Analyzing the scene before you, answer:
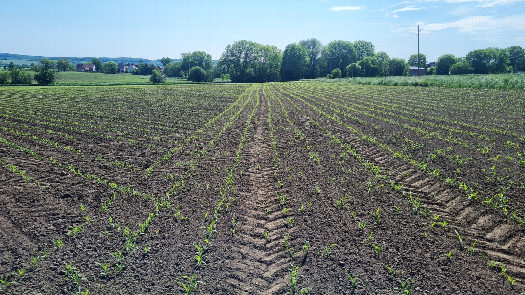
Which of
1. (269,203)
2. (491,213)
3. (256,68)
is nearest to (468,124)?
(491,213)

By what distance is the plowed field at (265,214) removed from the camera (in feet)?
17.1

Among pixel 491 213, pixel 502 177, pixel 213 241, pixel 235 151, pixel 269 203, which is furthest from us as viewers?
pixel 235 151

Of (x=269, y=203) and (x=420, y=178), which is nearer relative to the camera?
(x=269, y=203)

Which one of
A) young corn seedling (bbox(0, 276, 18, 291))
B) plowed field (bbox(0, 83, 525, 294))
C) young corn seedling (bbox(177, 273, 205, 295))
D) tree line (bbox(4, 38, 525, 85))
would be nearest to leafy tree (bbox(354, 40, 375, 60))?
tree line (bbox(4, 38, 525, 85))

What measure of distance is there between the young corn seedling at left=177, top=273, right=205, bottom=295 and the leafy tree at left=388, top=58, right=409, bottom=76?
10380cm

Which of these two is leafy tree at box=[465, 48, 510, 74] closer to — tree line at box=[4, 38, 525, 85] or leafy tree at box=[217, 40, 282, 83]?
tree line at box=[4, 38, 525, 85]

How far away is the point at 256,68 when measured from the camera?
337 ft

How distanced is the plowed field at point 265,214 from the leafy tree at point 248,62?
91789 mm

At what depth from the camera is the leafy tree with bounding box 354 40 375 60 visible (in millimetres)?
138375

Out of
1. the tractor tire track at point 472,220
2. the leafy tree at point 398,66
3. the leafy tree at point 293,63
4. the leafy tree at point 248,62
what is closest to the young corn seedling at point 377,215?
the tractor tire track at point 472,220

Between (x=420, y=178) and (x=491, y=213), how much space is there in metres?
2.29

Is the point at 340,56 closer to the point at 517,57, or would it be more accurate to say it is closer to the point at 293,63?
the point at 293,63

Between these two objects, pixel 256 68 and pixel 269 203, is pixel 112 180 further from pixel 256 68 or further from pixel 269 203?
pixel 256 68

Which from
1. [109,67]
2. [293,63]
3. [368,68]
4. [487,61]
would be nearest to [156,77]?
[293,63]
